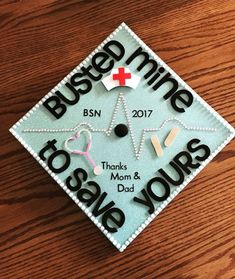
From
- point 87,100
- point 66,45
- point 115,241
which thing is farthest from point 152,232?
point 66,45

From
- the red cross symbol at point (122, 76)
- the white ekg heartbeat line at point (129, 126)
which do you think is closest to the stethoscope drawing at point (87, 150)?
the white ekg heartbeat line at point (129, 126)

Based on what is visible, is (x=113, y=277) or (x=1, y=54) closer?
(x=113, y=277)

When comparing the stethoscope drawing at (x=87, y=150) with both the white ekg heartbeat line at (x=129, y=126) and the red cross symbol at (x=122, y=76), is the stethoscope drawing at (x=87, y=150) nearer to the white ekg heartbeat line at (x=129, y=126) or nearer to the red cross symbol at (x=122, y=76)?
the white ekg heartbeat line at (x=129, y=126)

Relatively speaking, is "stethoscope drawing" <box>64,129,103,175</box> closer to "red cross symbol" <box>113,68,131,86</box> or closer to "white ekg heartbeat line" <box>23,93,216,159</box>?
"white ekg heartbeat line" <box>23,93,216,159</box>

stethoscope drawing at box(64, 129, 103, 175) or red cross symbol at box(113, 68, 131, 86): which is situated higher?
red cross symbol at box(113, 68, 131, 86)

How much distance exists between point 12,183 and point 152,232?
0.27 metres

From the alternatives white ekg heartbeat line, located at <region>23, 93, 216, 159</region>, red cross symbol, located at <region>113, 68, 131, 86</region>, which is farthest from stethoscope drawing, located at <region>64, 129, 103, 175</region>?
red cross symbol, located at <region>113, 68, 131, 86</region>

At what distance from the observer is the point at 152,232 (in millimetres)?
809

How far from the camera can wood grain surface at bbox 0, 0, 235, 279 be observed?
806 millimetres

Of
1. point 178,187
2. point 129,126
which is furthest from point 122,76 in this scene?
point 178,187

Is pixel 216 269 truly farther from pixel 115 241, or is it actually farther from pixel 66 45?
pixel 66 45

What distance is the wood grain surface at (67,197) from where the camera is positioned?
81 centimetres

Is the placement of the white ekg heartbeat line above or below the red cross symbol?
below

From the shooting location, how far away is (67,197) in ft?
2.73
